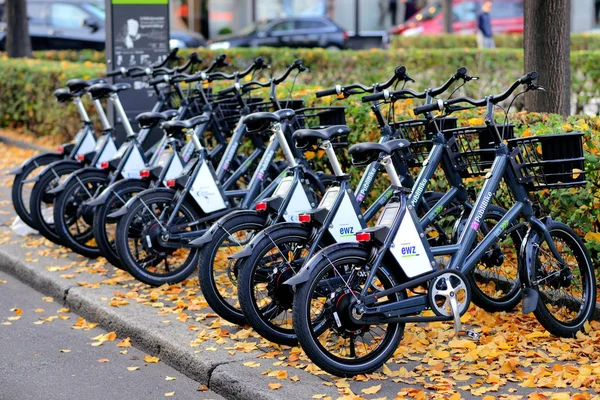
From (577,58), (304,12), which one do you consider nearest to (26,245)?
(577,58)

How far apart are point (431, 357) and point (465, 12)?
82.8 feet

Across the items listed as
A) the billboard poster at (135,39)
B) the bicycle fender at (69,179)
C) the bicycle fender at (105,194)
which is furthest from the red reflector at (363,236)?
the billboard poster at (135,39)

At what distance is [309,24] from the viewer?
1095 inches

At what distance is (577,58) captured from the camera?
1290cm

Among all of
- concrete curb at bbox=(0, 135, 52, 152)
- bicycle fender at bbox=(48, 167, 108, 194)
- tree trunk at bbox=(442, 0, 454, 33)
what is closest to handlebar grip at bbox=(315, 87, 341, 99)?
bicycle fender at bbox=(48, 167, 108, 194)

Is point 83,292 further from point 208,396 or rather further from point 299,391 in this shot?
point 299,391

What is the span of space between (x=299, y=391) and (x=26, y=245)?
4.22 metres

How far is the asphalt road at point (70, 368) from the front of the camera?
17.7 ft

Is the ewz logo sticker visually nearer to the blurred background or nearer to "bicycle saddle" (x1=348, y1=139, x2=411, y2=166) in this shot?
"bicycle saddle" (x1=348, y1=139, x2=411, y2=166)

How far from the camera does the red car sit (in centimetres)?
2884

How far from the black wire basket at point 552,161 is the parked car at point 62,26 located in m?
18.6

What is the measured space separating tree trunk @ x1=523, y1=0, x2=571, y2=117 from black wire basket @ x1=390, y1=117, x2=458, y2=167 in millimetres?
1975

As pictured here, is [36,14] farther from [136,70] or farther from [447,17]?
[136,70]

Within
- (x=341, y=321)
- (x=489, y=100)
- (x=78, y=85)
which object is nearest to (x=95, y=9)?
(x=78, y=85)
